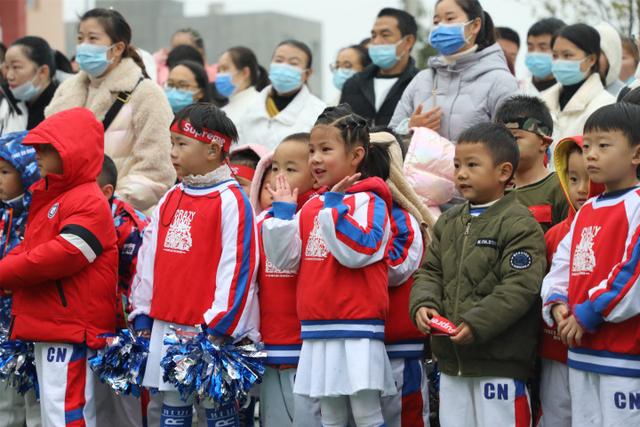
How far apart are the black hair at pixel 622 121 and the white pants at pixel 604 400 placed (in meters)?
1.12

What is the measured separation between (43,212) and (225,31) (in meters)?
40.6

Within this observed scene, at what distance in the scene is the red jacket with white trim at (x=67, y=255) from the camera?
22.3 feet

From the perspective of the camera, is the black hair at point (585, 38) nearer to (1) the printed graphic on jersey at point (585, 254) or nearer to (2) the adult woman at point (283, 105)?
(2) the adult woman at point (283, 105)

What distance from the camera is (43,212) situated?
23.1 feet

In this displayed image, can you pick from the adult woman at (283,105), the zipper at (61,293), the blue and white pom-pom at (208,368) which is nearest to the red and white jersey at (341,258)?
the blue and white pom-pom at (208,368)

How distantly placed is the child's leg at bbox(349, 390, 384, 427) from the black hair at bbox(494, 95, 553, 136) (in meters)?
1.80

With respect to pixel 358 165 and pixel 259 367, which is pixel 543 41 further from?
pixel 259 367

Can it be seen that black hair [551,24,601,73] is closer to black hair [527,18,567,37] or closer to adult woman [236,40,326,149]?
black hair [527,18,567,37]

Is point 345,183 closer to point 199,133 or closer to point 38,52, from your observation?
point 199,133

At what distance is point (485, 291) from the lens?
5.81m

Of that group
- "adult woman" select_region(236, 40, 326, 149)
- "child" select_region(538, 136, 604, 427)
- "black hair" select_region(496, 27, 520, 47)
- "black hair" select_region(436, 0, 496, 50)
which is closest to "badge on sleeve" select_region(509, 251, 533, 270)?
"child" select_region(538, 136, 604, 427)

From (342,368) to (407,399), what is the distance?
0.68 meters

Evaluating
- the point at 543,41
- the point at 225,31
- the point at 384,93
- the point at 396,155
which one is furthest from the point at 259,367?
the point at 225,31

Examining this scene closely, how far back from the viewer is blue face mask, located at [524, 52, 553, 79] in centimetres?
961
